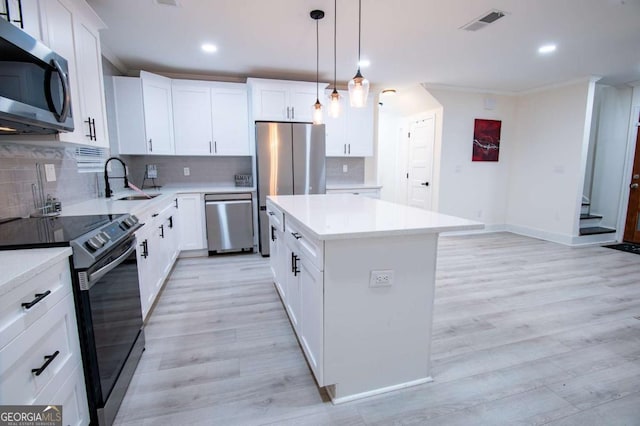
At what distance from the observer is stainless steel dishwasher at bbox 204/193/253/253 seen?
404cm

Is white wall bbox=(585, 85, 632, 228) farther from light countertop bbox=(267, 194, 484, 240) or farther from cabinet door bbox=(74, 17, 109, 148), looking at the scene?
cabinet door bbox=(74, 17, 109, 148)

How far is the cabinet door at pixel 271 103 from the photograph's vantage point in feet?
13.5

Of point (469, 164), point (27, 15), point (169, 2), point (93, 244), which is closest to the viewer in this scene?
point (93, 244)

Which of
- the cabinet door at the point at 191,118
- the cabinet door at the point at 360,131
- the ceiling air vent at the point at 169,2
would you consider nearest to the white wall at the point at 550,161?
the cabinet door at the point at 360,131

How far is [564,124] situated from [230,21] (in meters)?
5.11

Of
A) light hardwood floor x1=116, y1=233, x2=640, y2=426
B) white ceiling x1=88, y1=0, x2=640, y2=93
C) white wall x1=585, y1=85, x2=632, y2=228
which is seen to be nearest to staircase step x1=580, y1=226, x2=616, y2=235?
white wall x1=585, y1=85, x2=632, y2=228

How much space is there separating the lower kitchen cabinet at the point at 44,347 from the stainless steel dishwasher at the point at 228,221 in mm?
2825

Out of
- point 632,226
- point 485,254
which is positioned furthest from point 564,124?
point 485,254

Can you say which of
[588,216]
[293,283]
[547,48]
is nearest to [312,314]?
[293,283]

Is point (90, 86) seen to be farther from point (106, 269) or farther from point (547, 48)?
point (547, 48)

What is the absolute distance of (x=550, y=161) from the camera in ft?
16.5

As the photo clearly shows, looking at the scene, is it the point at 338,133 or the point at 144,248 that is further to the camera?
the point at 338,133

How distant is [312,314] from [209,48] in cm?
315

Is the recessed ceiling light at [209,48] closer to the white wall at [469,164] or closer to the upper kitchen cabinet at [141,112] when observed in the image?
the upper kitchen cabinet at [141,112]
